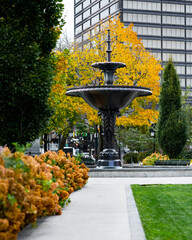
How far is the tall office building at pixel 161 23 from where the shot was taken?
97.4 m

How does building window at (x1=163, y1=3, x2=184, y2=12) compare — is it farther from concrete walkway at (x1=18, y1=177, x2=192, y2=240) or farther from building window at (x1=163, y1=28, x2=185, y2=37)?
concrete walkway at (x1=18, y1=177, x2=192, y2=240)

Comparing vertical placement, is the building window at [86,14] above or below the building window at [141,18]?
above

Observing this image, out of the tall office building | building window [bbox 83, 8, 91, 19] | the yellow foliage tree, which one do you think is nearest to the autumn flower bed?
the yellow foliage tree

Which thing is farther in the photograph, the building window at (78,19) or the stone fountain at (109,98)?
the building window at (78,19)

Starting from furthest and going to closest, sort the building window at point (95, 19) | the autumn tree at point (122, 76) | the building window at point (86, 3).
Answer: the building window at point (86, 3) → the building window at point (95, 19) → the autumn tree at point (122, 76)

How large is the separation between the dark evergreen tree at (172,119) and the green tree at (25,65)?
14924 mm

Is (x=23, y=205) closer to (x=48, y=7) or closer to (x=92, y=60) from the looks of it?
(x=48, y=7)

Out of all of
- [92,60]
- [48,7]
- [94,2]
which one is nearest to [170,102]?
[92,60]

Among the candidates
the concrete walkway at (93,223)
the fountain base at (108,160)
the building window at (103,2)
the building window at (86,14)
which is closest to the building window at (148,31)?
the building window at (103,2)

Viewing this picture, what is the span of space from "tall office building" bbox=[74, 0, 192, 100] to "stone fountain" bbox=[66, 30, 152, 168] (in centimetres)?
7783

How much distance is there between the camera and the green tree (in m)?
11.5

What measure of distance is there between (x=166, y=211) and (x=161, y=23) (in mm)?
96196

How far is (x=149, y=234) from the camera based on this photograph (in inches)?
267

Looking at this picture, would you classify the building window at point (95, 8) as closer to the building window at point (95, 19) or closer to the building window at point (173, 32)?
the building window at point (95, 19)
